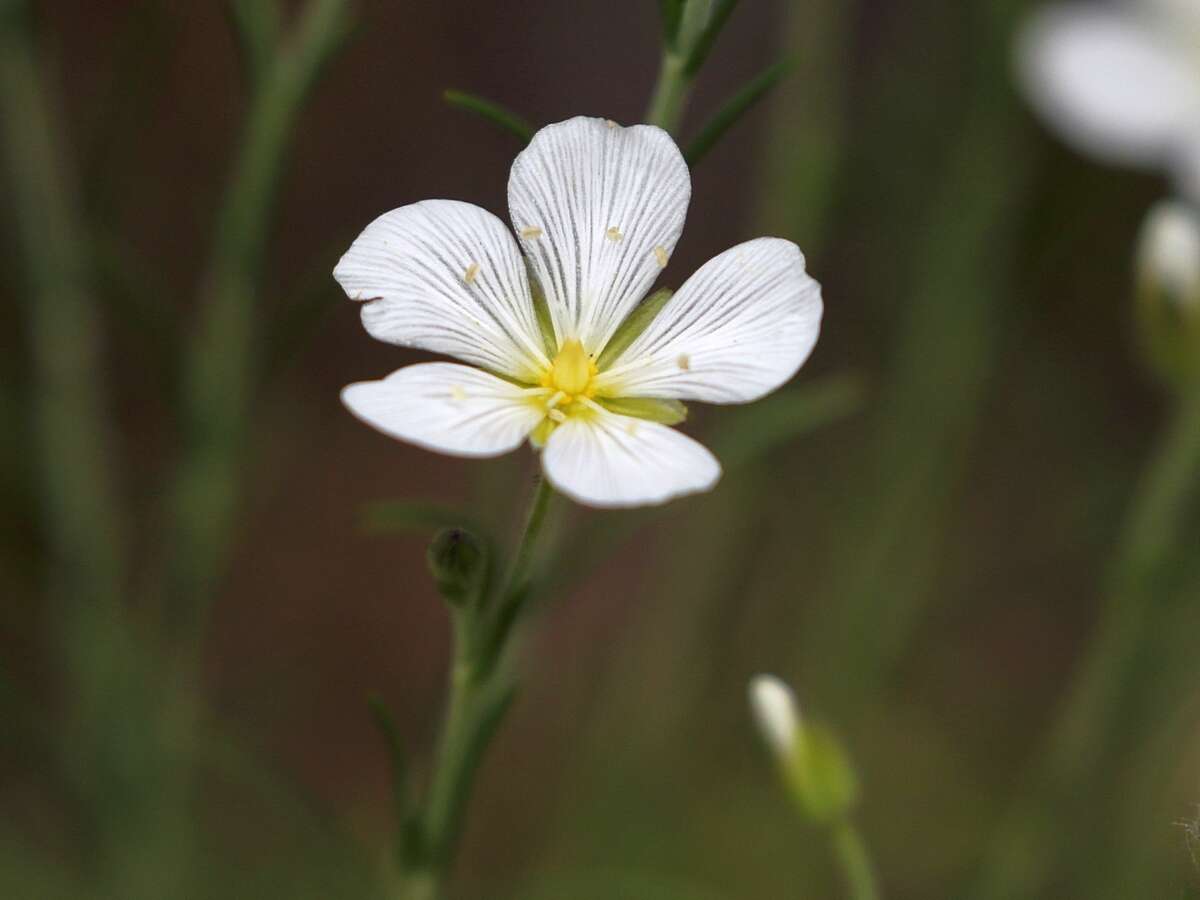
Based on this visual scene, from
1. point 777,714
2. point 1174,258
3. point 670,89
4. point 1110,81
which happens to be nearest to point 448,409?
point 670,89

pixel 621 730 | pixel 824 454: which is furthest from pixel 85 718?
pixel 824 454

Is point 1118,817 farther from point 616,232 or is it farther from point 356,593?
point 616,232

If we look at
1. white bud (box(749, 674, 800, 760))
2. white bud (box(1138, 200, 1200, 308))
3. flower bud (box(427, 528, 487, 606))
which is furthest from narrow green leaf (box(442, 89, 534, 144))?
white bud (box(1138, 200, 1200, 308))

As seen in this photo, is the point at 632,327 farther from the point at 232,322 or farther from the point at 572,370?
the point at 232,322

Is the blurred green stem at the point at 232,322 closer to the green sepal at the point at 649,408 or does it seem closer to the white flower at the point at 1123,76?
the green sepal at the point at 649,408

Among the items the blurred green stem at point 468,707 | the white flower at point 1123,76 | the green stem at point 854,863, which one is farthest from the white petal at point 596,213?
the white flower at point 1123,76

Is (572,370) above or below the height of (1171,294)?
below
